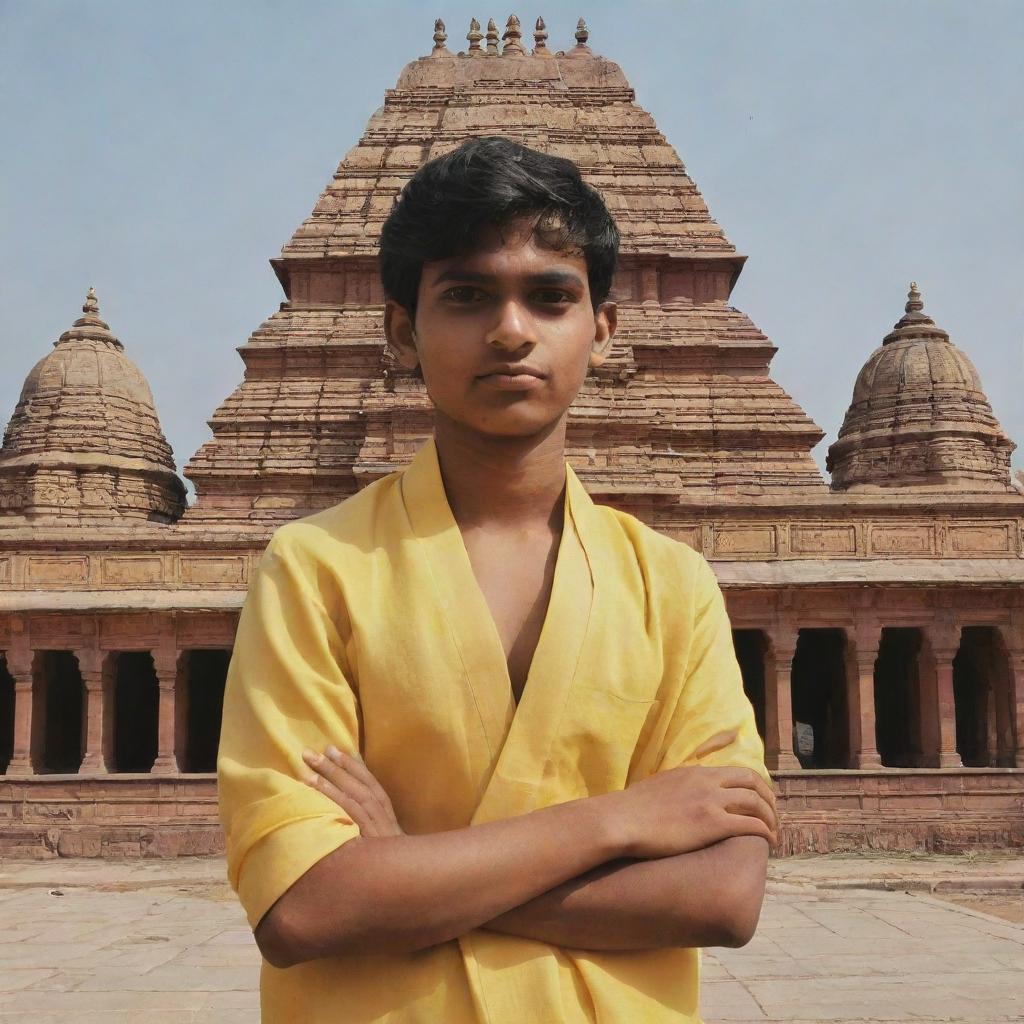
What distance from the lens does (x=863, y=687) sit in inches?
768

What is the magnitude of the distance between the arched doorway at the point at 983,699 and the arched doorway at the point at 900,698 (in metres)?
1.01

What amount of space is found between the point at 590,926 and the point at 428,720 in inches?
18.8

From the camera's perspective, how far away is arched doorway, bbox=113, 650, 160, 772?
2462cm

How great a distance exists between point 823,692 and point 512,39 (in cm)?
1997

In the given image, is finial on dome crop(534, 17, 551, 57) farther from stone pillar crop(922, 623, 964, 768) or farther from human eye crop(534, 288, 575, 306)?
human eye crop(534, 288, 575, 306)

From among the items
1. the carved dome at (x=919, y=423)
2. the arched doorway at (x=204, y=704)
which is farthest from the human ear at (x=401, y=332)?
the carved dome at (x=919, y=423)

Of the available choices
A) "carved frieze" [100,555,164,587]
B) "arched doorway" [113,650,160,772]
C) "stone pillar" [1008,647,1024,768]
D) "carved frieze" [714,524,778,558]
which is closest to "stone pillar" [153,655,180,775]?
"carved frieze" [100,555,164,587]

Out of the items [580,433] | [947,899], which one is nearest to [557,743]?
[947,899]

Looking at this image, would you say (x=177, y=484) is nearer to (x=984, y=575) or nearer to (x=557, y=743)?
(x=984, y=575)

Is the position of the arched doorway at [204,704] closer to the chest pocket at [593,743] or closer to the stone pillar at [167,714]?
the stone pillar at [167,714]

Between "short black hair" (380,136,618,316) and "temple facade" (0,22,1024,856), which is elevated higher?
"temple facade" (0,22,1024,856)

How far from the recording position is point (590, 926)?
225 centimetres

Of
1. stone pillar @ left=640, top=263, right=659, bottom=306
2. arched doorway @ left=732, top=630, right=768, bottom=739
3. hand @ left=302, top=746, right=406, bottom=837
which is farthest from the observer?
stone pillar @ left=640, top=263, right=659, bottom=306

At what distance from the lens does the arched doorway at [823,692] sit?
23.2 meters
